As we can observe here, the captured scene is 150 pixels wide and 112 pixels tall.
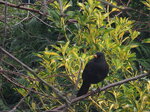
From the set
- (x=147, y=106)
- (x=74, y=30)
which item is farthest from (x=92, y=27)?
(x=147, y=106)

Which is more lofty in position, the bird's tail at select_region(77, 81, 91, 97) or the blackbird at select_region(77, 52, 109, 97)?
the blackbird at select_region(77, 52, 109, 97)

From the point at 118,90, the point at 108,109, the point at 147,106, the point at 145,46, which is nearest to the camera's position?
the point at 147,106

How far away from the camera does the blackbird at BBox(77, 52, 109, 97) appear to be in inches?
125

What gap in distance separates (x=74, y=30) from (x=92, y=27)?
251mm

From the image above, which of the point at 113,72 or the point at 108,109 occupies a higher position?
the point at 113,72

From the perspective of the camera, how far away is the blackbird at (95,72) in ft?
10.4

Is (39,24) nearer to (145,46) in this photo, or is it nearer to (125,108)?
(145,46)

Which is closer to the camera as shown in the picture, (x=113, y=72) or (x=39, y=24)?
(x=113, y=72)

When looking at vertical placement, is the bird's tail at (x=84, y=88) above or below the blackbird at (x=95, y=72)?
below

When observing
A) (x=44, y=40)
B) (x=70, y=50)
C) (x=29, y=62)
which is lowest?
(x=29, y=62)

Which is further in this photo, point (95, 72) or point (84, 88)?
point (95, 72)

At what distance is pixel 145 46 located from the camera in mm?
4273

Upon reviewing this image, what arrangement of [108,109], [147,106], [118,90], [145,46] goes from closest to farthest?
[147,106], [108,109], [118,90], [145,46]

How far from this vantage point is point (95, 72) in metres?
3.34
